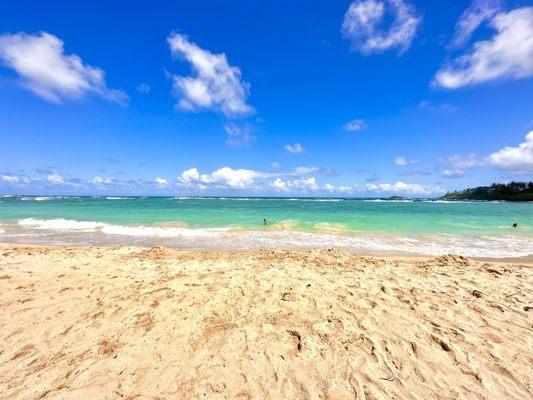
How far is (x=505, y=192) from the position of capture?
10394 cm

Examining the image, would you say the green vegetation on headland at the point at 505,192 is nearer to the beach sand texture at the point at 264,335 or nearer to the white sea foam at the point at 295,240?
the white sea foam at the point at 295,240

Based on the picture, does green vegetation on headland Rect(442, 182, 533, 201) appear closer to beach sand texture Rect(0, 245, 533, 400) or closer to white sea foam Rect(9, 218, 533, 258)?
white sea foam Rect(9, 218, 533, 258)

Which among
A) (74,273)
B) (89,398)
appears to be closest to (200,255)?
(74,273)

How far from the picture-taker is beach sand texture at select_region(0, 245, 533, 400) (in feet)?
11.3

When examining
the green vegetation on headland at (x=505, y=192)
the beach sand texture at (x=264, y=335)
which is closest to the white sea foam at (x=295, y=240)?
the beach sand texture at (x=264, y=335)

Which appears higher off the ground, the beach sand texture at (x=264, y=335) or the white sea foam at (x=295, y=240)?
the beach sand texture at (x=264, y=335)

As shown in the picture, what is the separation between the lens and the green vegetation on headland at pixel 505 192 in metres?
96.3

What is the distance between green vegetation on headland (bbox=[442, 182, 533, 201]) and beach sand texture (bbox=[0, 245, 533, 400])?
11938 centimetres

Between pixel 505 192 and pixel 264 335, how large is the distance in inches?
5371

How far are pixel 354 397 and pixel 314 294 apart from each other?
8.74 feet

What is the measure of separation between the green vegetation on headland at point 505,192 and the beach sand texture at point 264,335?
119385 mm

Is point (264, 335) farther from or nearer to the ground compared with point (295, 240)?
farther from the ground

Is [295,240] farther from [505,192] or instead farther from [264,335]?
[505,192]

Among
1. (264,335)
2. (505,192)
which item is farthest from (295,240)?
(505,192)
